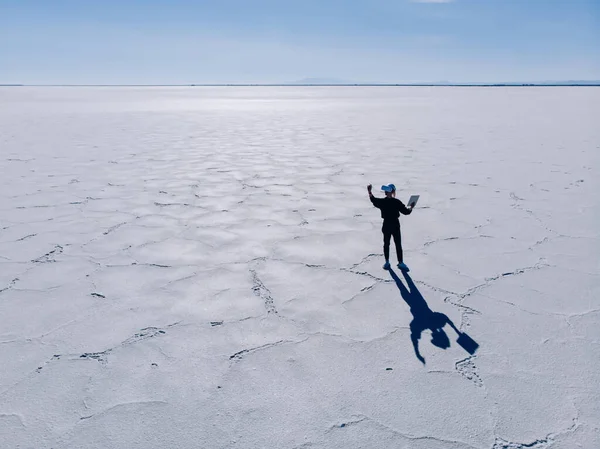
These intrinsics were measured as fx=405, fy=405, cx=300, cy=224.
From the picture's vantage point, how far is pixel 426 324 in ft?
6.16

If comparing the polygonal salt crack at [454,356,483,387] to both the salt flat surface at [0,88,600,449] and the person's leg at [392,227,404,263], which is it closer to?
the salt flat surface at [0,88,600,449]

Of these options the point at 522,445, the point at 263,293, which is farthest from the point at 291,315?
the point at 522,445

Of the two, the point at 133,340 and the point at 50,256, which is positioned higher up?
the point at 50,256

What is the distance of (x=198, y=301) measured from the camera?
6.84 ft

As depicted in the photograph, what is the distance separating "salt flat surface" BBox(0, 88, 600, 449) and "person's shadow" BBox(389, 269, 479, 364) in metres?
0.02

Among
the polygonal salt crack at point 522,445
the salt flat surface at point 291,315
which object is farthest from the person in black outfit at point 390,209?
the polygonal salt crack at point 522,445

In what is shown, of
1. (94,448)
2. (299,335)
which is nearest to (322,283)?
(299,335)

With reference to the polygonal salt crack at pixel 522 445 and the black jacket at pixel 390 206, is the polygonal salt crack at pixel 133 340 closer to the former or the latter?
the black jacket at pixel 390 206

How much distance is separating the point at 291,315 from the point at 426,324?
0.63 meters

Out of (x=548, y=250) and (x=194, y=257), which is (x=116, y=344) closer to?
(x=194, y=257)

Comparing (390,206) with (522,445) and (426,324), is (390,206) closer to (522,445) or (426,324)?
(426,324)

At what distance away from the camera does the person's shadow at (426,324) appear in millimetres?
1737

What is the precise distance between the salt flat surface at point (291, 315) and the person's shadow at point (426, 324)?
2cm

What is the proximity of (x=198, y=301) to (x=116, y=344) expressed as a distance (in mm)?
449
